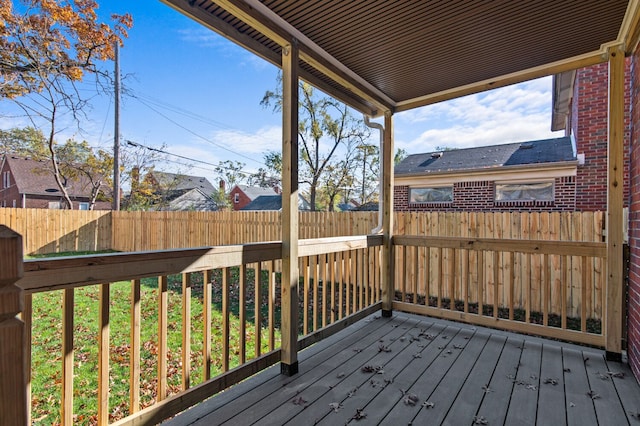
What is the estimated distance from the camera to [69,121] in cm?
558

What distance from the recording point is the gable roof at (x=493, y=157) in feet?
24.4

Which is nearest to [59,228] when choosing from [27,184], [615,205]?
[27,184]

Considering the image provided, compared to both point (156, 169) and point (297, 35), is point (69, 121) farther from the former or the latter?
point (156, 169)

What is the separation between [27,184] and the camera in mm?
5523

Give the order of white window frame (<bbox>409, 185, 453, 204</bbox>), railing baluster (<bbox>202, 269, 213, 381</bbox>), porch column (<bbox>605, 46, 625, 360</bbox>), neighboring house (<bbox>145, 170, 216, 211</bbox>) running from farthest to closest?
neighboring house (<bbox>145, 170, 216, 211</bbox>) < white window frame (<bbox>409, 185, 453, 204</bbox>) < porch column (<bbox>605, 46, 625, 360</bbox>) < railing baluster (<bbox>202, 269, 213, 381</bbox>)

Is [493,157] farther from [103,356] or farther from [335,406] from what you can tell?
[103,356]

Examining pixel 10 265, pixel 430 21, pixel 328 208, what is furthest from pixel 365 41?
pixel 328 208

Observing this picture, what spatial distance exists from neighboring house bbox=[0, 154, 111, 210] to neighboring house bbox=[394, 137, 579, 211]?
7889 millimetres

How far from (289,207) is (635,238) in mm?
2549

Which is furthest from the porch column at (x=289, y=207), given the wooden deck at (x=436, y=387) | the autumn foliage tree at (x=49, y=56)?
the autumn foliage tree at (x=49, y=56)

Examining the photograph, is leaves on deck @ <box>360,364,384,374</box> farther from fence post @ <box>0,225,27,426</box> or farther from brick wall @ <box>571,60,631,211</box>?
brick wall @ <box>571,60,631,211</box>

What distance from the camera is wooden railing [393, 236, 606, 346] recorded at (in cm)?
289

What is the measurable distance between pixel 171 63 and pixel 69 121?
24.6ft

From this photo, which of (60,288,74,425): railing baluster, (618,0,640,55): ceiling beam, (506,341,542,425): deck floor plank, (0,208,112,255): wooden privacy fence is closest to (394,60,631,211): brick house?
(618,0,640,55): ceiling beam
